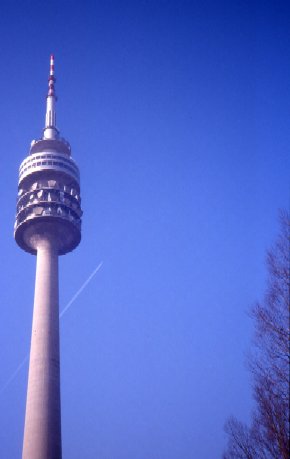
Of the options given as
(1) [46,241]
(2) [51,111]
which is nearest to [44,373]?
(1) [46,241]

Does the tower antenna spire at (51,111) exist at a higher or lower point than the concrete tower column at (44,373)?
higher

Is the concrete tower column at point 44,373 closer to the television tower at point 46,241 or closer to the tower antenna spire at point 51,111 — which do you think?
the television tower at point 46,241

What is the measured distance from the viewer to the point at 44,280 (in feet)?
186

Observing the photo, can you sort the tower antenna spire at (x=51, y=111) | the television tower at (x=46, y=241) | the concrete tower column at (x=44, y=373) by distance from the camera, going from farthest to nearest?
the tower antenna spire at (x=51, y=111)
the television tower at (x=46, y=241)
the concrete tower column at (x=44, y=373)

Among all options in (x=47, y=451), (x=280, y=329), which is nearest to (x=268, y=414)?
(x=280, y=329)

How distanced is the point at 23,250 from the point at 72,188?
36.6ft

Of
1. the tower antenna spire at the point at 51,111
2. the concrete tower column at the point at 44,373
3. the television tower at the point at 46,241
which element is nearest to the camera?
the concrete tower column at the point at 44,373

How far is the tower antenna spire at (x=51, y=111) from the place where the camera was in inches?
2899

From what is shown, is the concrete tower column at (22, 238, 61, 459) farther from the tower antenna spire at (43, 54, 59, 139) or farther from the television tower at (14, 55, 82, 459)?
the tower antenna spire at (43, 54, 59, 139)

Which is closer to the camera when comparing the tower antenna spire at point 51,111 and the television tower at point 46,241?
the television tower at point 46,241

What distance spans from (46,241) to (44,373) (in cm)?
1836

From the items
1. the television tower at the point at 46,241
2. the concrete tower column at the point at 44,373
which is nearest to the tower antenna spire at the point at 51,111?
the television tower at the point at 46,241

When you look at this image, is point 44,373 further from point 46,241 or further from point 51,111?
point 51,111

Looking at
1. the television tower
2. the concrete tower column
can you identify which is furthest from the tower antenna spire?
the concrete tower column
